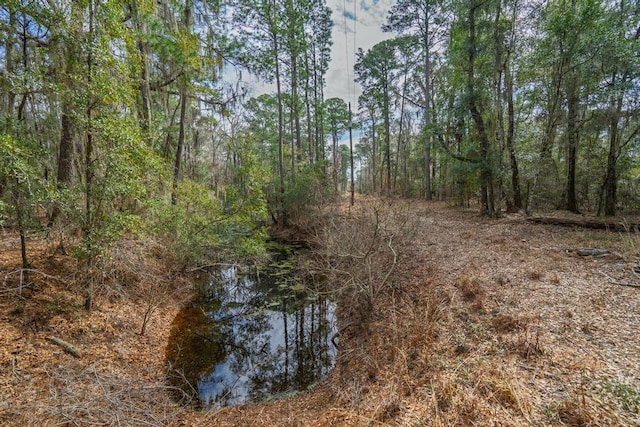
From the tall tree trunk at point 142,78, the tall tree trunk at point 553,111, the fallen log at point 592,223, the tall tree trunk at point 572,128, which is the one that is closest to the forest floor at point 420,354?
the fallen log at point 592,223

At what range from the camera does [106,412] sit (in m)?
2.70

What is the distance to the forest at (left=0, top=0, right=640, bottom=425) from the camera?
13.5 ft

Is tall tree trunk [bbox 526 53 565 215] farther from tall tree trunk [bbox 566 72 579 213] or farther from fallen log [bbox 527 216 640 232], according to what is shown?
fallen log [bbox 527 216 640 232]

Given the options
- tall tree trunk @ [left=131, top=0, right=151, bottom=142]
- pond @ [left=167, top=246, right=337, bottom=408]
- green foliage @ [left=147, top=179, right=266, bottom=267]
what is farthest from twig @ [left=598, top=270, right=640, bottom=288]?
tall tree trunk @ [left=131, top=0, right=151, bottom=142]

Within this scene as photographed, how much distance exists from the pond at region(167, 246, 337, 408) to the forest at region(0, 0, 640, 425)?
107cm

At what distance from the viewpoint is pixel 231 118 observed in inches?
420

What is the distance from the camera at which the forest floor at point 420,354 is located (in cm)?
261

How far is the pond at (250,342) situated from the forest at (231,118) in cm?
107

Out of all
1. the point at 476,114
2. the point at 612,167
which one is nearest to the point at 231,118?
the point at 476,114

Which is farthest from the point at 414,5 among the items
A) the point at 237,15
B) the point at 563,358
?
the point at 563,358

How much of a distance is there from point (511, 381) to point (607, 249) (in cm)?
572

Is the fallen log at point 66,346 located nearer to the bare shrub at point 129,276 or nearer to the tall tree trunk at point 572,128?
the bare shrub at point 129,276

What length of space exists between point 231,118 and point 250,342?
8744 mm

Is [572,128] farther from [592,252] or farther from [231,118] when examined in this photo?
[231,118]
